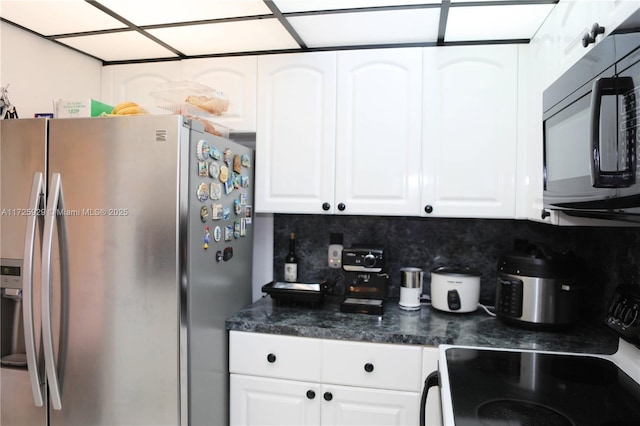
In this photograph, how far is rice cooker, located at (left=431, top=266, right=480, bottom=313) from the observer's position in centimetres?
181

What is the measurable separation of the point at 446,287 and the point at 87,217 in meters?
1.47

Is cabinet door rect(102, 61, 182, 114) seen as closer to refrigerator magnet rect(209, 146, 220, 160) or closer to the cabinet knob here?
refrigerator magnet rect(209, 146, 220, 160)

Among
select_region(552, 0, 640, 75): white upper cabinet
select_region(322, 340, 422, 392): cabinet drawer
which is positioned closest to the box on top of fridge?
select_region(322, 340, 422, 392): cabinet drawer

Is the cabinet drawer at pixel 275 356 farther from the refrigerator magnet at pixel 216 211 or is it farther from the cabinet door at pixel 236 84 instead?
the cabinet door at pixel 236 84

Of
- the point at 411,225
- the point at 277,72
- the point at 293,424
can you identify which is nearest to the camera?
the point at 293,424

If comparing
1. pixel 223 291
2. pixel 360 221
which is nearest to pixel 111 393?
pixel 223 291

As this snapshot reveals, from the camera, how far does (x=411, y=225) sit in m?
2.15

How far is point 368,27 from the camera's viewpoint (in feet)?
5.74

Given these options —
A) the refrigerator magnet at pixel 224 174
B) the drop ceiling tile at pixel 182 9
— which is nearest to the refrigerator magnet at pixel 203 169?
the refrigerator magnet at pixel 224 174

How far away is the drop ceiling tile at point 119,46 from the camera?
6.20ft

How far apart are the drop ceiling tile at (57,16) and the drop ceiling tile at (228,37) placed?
0.71 feet

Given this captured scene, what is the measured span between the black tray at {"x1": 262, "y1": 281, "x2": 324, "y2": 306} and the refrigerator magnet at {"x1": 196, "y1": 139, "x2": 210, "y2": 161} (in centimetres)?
73

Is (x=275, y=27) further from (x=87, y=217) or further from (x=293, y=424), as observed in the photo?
(x=293, y=424)

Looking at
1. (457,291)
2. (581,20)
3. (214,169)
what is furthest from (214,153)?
(581,20)
